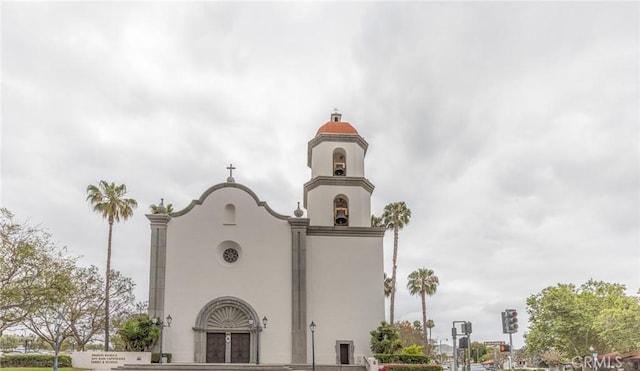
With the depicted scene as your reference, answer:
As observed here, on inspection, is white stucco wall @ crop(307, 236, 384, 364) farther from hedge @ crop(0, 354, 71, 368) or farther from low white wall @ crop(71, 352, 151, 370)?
hedge @ crop(0, 354, 71, 368)

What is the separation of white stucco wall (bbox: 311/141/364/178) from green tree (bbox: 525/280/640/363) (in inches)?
755

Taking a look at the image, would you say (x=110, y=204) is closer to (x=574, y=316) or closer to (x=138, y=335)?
(x=138, y=335)

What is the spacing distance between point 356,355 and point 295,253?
626 cm

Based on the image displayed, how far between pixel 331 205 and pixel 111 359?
45.7ft

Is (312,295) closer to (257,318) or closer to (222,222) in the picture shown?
(257,318)

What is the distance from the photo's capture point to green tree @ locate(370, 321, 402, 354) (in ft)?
96.0

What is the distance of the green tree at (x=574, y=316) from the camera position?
39.7 metres

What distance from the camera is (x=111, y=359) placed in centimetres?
2706

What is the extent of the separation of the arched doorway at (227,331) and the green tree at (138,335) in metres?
2.38

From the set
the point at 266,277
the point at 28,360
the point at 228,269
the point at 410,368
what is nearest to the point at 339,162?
the point at 266,277

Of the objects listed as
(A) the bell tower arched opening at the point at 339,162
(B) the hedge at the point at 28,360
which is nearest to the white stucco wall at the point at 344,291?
(A) the bell tower arched opening at the point at 339,162

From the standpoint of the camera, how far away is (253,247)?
31328mm

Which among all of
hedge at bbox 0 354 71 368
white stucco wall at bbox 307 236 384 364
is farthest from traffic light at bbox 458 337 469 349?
hedge at bbox 0 354 71 368

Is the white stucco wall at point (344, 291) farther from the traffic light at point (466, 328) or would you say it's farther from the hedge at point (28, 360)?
the hedge at point (28, 360)
